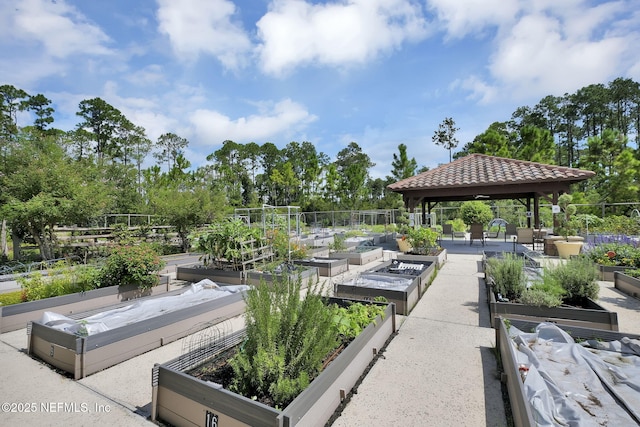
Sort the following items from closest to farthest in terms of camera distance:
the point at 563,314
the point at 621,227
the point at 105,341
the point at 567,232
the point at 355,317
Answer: the point at 105,341
the point at 355,317
the point at 563,314
the point at 567,232
the point at 621,227

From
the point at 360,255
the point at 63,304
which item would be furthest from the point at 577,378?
the point at 360,255

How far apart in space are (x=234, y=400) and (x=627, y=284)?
7491 mm

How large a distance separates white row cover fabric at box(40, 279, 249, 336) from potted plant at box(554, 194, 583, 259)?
9.93m

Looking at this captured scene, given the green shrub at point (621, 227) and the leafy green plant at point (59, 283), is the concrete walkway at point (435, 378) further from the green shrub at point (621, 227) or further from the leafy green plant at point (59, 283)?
the green shrub at point (621, 227)

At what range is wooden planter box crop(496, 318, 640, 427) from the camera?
187 centimetres

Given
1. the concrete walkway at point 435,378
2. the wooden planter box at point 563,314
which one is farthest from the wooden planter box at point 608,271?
the concrete walkway at point 435,378

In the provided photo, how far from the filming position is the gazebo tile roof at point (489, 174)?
426 inches

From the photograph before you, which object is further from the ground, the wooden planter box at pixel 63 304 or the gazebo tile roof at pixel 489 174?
the gazebo tile roof at pixel 489 174

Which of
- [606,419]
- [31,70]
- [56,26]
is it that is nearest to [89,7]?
[56,26]

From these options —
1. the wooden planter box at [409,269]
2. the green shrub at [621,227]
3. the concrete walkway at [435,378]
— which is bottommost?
the concrete walkway at [435,378]

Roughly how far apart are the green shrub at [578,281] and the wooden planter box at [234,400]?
136 inches

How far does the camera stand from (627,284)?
577 centimetres

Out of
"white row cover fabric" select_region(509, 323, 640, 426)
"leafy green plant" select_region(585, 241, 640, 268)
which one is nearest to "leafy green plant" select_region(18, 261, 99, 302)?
"white row cover fabric" select_region(509, 323, 640, 426)

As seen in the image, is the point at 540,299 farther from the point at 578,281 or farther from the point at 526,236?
the point at 526,236
